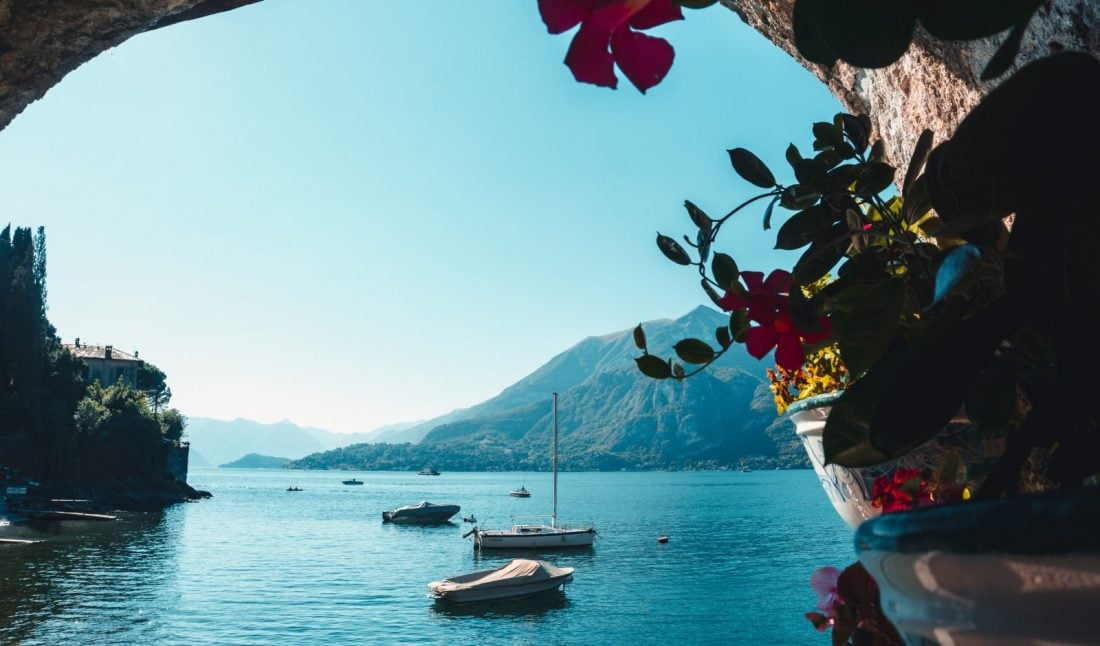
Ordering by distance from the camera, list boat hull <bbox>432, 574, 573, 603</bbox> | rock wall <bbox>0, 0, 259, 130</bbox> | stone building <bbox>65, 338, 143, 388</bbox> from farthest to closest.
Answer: stone building <bbox>65, 338, 143, 388</bbox>
boat hull <bbox>432, 574, 573, 603</bbox>
rock wall <bbox>0, 0, 259, 130</bbox>

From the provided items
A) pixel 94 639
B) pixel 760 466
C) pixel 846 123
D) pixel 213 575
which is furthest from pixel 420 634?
pixel 760 466

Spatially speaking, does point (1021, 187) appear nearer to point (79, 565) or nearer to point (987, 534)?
point (987, 534)

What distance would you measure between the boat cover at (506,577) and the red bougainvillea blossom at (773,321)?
26.5 m

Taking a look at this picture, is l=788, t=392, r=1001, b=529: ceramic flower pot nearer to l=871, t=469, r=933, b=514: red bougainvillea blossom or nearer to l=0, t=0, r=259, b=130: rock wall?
l=871, t=469, r=933, b=514: red bougainvillea blossom

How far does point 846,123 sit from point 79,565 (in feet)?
125

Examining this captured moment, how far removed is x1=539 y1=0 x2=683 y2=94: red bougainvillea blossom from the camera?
0.45 metres

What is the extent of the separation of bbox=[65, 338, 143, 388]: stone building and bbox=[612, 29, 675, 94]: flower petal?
72.1 meters

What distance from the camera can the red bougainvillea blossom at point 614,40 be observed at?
0.45m

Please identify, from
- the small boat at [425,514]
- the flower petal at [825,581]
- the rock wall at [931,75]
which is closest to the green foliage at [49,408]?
the small boat at [425,514]

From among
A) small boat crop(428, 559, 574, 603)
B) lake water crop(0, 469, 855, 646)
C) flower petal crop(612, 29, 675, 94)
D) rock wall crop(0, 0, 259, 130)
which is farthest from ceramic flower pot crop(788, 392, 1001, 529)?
small boat crop(428, 559, 574, 603)

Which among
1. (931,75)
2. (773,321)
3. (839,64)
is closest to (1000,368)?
(773,321)

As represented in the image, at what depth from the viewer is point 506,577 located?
26.4m

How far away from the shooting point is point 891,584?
33cm

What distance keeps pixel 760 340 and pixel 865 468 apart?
0.34m
